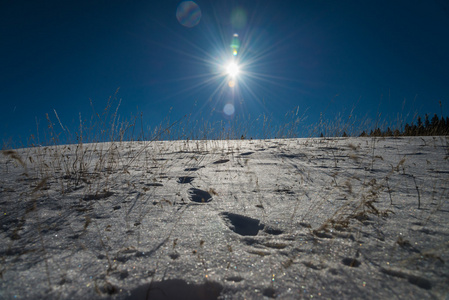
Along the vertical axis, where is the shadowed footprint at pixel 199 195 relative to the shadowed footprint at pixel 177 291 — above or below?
above

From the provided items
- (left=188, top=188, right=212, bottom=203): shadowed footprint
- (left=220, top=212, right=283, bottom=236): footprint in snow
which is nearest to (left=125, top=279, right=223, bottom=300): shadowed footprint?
(left=220, top=212, right=283, bottom=236): footprint in snow

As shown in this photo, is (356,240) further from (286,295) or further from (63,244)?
(63,244)

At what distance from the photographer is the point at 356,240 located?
977 millimetres

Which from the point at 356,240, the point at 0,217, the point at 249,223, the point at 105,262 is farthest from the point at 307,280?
the point at 0,217

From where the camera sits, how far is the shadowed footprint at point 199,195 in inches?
61.7

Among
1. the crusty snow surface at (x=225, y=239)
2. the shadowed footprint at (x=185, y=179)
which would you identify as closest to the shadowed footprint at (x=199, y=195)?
the crusty snow surface at (x=225, y=239)

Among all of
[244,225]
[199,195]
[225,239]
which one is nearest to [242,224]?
[244,225]

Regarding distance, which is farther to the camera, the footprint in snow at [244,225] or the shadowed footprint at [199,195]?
the shadowed footprint at [199,195]

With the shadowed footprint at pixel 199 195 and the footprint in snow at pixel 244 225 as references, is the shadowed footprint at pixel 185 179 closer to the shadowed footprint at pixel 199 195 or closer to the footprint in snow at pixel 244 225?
the shadowed footprint at pixel 199 195

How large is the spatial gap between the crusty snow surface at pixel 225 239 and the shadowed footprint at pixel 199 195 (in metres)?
0.01

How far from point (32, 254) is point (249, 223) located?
3.28ft

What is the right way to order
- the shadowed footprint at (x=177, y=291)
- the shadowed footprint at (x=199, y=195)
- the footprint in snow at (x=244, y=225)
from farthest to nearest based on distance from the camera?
the shadowed footprint at (x=199, y=195)
the footprint in snow at (x=244, y=225)
the shadowed footprint at (x=177, y=291)

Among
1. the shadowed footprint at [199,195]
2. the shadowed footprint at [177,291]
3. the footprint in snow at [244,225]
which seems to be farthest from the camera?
the shadowed footprint at [199,195]

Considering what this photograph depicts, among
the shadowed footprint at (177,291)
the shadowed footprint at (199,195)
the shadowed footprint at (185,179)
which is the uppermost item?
the shadowed footprint at (185,179)
